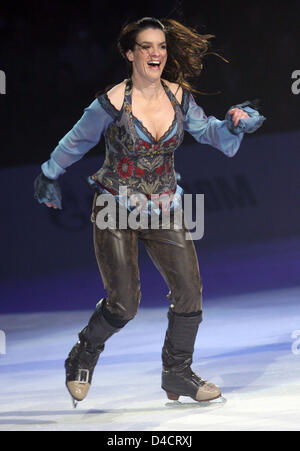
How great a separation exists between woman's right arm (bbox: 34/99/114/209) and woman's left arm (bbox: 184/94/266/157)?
0.45 meters

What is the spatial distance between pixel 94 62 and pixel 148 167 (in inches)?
274

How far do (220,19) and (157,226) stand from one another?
7.17 meters

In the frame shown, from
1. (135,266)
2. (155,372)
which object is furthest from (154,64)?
(155,372)

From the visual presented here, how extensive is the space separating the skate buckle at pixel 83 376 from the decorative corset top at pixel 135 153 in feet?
3.02

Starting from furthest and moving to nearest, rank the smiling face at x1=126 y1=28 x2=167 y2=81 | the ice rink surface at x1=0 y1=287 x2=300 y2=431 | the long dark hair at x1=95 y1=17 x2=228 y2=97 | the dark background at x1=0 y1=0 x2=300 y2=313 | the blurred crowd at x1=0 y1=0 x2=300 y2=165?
the blurred crowd at x1=0 y1=0 x2=300 y2=165
the dark background at x1=0 y1=0 x2=300 y2=313
the long dark hair at x1=95 y1=17 x2=228 y2=97
the smiling face at x1=126 y1=28 x2=167 y2=81
the ice rink surface at x1=0 y1=287 x2=300 y2=431

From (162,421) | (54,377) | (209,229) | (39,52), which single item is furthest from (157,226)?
(39,52)

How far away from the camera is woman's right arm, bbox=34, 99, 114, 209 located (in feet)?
15.4

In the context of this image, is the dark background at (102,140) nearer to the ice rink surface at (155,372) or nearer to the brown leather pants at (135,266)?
the ice rink surface at (155,372)

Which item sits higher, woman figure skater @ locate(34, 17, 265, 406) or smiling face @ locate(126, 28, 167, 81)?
smiling face @ locate(126, 28, 167, 81)

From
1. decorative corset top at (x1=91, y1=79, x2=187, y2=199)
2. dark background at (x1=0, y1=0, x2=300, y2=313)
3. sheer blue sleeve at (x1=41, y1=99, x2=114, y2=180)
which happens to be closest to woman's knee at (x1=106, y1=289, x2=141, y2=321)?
decorative corset top at (x1=91, y1=79, x2=187, y2=199)

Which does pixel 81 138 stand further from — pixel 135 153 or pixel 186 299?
pixel 186 299

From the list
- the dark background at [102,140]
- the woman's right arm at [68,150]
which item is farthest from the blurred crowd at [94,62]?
the woman's right arm at [68,150]

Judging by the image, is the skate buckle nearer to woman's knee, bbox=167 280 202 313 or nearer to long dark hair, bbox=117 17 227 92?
woman's knee, bbox=167 280 202 313

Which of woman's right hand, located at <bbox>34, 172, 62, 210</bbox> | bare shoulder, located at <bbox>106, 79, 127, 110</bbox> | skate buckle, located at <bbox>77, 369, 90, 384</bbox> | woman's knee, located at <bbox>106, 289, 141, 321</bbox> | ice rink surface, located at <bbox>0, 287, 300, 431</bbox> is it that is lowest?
ice rink surface, located at <bbox>0, 287, 300, 431</bbox>
